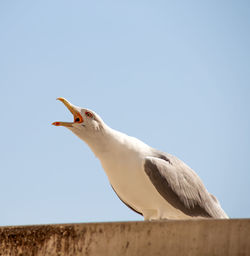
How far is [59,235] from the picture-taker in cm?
256

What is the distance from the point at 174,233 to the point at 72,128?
2.32 m

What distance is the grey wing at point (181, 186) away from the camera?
4320 mm

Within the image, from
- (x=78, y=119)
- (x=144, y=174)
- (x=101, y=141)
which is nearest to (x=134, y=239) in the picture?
(x=144, y=174)

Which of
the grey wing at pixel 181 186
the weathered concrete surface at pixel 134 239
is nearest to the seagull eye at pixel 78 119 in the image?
the grey wing at pixel 181 186

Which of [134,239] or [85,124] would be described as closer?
[134,239]

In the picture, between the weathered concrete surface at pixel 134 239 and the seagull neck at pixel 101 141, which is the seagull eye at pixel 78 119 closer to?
the seagull neck at pixel 101 141

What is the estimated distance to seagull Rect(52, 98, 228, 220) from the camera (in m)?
4.33

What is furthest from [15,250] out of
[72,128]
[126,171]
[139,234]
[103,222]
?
[72,128]

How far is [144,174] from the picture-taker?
4.32 meters

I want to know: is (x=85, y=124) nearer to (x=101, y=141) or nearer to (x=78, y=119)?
(x=78, y=119)

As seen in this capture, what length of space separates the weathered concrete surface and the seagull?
1.76 metres

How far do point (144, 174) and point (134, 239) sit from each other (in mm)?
1809

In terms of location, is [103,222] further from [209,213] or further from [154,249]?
[209,213]

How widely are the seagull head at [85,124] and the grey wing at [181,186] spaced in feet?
2.04
